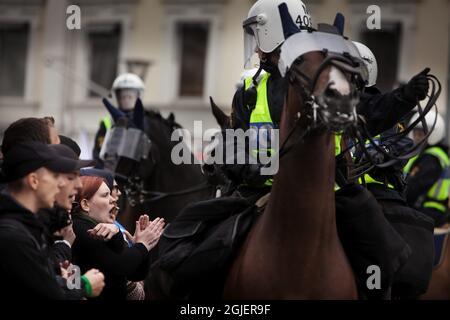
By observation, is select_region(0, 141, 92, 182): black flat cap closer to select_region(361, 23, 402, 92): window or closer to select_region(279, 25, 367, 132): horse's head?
select_region(279, 25, 367, 132): horse's head

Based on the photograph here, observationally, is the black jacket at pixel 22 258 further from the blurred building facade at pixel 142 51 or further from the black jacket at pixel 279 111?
the blurred building facade at pixel 142 51

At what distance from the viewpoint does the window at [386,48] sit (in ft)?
84.7

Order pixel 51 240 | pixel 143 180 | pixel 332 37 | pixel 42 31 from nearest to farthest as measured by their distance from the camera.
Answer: pixel 51 240, pixel 332 37, pixel 143 180, pixel 42 31

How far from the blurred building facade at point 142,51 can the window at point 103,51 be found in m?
0.03

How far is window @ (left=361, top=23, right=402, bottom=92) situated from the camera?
25812 mm

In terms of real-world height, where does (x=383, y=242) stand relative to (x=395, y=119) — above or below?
below

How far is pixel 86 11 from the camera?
2928 centimetres

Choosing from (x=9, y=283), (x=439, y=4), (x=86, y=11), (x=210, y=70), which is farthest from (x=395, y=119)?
(x=86, y=11)

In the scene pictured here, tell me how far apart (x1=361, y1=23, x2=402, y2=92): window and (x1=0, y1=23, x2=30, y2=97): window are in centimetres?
1020

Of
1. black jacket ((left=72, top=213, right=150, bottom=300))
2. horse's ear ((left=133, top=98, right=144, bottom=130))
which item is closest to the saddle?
black jacket ((left=72, top=213, right=150, bottom=300))

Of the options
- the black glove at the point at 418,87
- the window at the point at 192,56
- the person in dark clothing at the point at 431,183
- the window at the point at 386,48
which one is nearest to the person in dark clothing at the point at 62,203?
the black glove at the point at 418,87

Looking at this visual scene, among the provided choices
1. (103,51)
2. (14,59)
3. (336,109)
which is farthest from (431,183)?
(14,59)

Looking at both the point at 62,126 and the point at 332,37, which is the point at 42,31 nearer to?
the point at 62,126

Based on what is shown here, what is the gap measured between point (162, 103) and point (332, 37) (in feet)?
73.8
